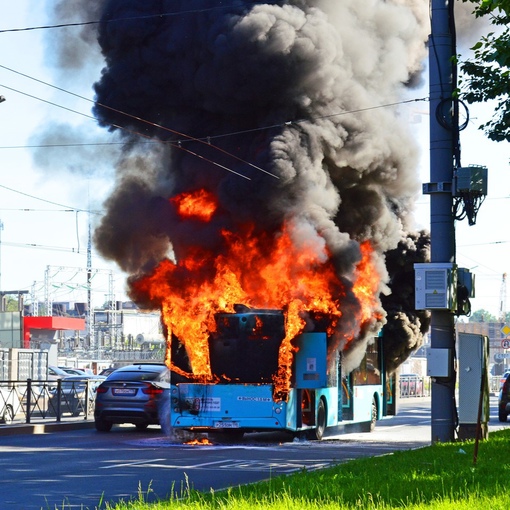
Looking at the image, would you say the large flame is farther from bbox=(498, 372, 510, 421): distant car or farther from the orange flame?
bbox=(498, 372, 510, 421): distant car

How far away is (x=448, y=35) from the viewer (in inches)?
719

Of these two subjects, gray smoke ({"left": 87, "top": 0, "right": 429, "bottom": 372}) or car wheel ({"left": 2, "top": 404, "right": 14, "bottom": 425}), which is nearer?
gray smoke ({"left": 87, "top": 0, "right": 429, "bottom": 372})

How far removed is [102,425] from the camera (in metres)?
24.7

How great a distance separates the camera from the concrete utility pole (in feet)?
59.1

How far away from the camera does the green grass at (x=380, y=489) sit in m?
9.65

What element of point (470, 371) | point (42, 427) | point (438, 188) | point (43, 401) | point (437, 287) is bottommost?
point (42, 427)

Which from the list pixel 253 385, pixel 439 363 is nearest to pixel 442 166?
pixel 439 363

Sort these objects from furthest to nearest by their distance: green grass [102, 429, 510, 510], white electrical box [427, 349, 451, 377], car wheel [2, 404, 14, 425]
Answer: car wheel [2, 404, 14, 425], white electrical box [427, 349, 451, 377], green grass [102, 429, 510, 510]

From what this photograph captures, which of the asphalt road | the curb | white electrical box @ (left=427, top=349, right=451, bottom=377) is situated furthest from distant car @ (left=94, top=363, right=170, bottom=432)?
white electrical box @ (left=427, top=349, right=451, bottom=377)

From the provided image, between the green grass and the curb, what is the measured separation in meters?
11.2

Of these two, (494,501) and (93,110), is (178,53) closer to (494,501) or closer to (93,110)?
(93,110)

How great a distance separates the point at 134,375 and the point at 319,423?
452 centimetres

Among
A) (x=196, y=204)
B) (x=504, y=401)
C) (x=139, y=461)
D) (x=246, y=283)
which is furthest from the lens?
(x=504, y=401)

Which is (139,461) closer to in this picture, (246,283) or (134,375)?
(246,283)
